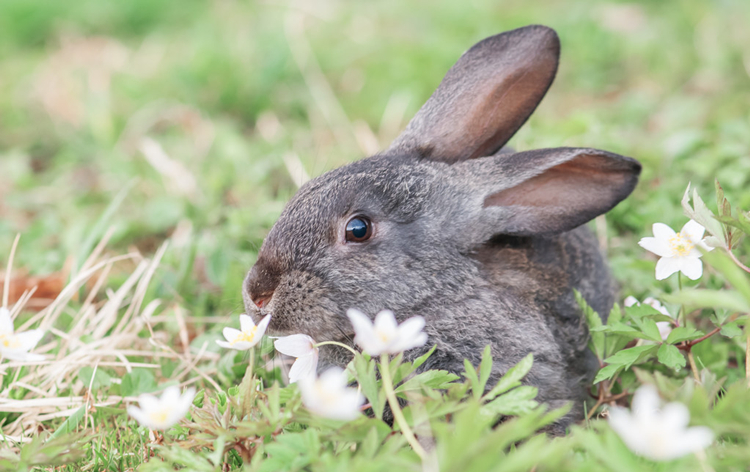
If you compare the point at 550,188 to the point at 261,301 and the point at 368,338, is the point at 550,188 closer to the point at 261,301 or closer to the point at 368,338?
the point at 261,301

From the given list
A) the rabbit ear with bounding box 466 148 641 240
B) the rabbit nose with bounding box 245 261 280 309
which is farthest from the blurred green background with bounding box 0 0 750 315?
the rabbit ear with bounding box 466 148 641 240

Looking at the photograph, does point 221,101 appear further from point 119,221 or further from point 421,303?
point 421,303

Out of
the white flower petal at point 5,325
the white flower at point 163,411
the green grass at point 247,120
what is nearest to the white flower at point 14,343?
the white flower petal at point 5,325

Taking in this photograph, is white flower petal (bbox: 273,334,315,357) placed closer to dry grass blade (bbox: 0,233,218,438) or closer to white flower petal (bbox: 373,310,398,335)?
white flower petal (bbox: 373,310,398,335)

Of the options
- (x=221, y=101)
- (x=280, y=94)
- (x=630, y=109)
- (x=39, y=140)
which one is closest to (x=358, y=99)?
(x=280, y=94)

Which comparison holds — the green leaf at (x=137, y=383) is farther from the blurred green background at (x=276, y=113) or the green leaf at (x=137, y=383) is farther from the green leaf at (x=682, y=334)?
the green leaf at (x=682, y=334)
